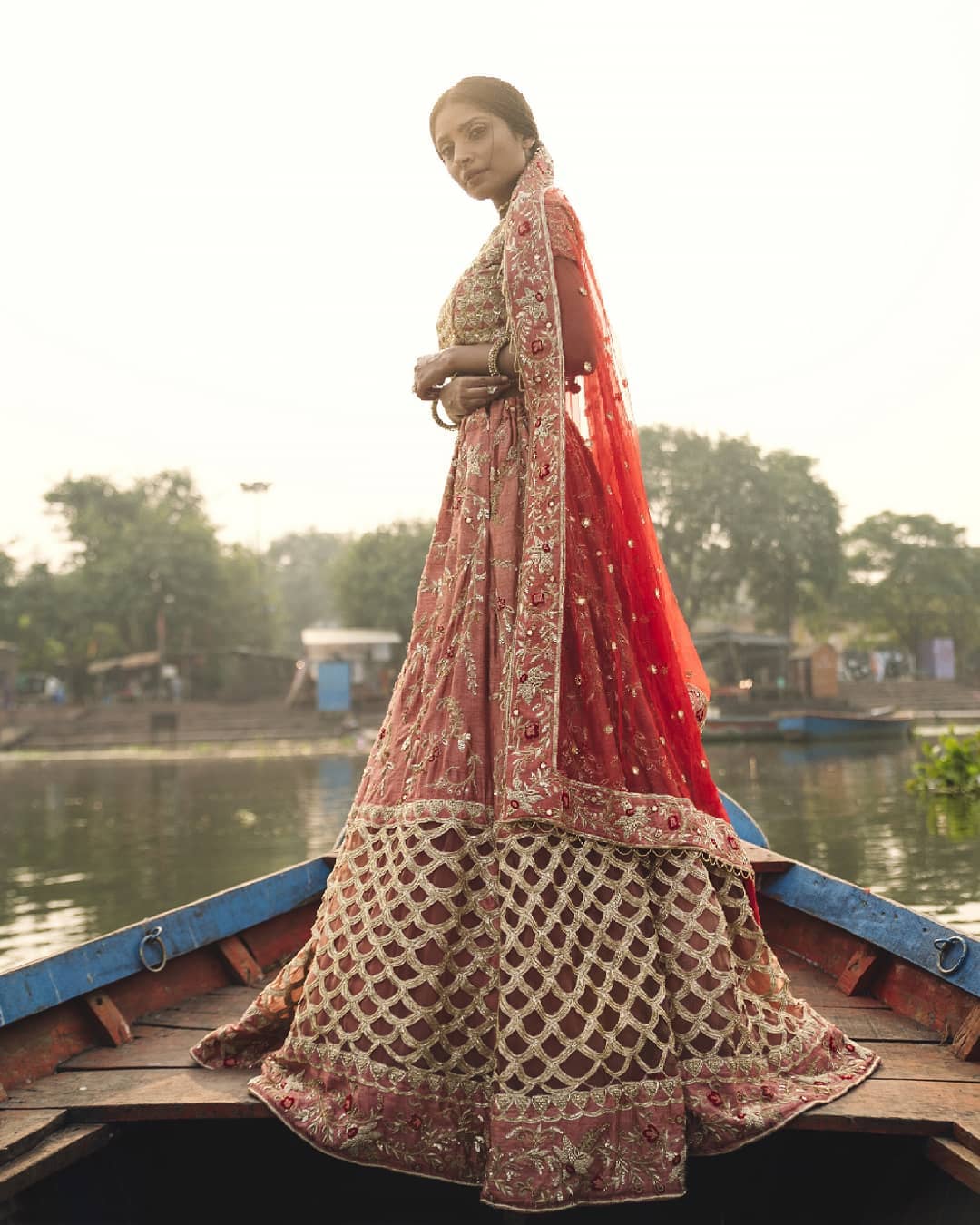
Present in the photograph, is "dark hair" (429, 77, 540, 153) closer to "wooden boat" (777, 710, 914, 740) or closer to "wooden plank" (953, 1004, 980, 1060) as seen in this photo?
"wooden plank" (953, 1004, 980, 1060)

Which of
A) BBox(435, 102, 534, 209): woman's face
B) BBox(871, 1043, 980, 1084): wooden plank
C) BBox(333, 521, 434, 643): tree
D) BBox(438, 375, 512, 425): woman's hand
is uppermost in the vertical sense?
BBox(333, 521, 434, 643): tree

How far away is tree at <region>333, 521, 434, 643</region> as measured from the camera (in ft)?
116

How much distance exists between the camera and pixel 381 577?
3562cm

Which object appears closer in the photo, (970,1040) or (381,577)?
(970,1040)

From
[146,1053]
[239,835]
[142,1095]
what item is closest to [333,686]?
[239,835]

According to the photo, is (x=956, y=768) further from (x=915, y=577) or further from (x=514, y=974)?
(x=915, y=577)

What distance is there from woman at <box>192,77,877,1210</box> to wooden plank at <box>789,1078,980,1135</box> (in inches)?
1.3

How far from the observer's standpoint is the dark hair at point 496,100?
2.40 m

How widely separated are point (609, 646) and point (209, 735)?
88.9 feet

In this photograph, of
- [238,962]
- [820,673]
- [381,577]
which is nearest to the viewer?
[238,962]

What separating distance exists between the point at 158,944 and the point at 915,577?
41.8 metres

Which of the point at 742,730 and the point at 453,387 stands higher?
the point at 453,387

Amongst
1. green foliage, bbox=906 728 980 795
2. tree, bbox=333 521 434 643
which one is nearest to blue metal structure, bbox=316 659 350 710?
tree, bbox=333 521 434 643

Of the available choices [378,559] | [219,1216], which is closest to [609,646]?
[219,1216]
